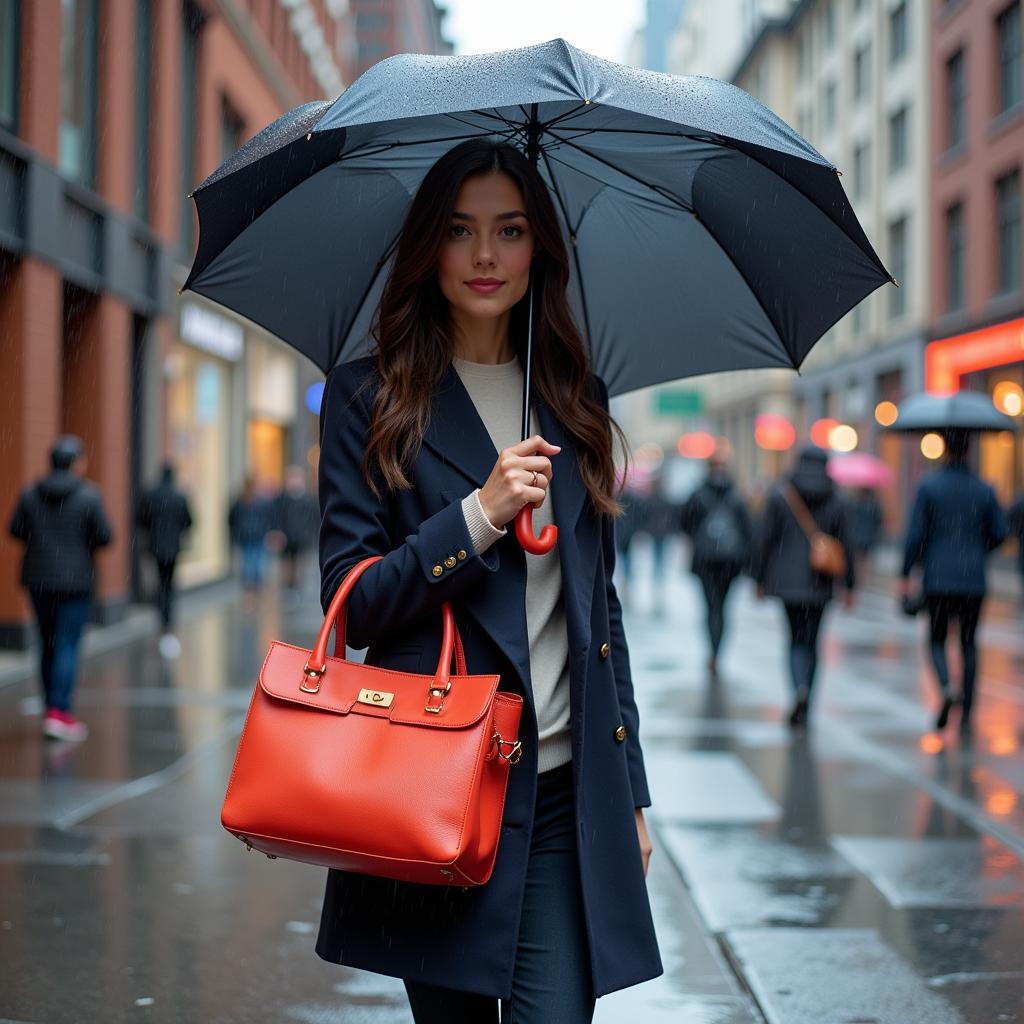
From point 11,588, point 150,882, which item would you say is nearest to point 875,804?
point 150,882

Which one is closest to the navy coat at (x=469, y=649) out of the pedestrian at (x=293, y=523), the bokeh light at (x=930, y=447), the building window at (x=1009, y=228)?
the pedestrian at (x=293, y=523)

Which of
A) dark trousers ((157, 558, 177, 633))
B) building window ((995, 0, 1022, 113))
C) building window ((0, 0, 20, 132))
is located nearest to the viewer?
building window ((0, 0, 20, 132))

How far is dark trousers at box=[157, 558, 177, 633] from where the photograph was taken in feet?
47.0

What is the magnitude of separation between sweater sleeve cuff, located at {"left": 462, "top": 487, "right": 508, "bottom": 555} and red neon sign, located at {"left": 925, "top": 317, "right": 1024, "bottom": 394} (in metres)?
24.5

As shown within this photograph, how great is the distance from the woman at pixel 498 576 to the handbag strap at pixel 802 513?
717 cm

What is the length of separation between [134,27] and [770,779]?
13.9 metres

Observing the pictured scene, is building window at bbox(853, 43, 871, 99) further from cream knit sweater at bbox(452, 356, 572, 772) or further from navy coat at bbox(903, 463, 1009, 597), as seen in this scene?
cream knit sweater at bbox(452, 356, 572, 772)

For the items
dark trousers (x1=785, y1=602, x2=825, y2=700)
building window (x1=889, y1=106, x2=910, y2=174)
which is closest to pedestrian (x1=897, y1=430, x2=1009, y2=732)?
dark trousers (x1=785, y1=602, x2=825, y2=700)

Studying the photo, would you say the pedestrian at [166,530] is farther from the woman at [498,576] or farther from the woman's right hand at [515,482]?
the woman's right hand at [515,482]

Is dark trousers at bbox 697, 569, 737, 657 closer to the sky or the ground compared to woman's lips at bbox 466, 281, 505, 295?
closer to the ground

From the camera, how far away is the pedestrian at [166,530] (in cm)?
1437

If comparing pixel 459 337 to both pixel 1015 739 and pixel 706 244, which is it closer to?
pixel 706 244

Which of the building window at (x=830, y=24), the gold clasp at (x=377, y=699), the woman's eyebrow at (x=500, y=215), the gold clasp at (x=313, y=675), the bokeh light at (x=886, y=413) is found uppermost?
the building window at (x=830, y=24)

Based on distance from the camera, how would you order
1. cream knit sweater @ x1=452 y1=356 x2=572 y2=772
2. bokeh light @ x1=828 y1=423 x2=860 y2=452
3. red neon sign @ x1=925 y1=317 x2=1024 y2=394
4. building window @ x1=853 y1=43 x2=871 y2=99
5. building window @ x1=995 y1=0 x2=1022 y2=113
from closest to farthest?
cream knit sweater @ x1=452 y1=356 x2=572 y2=772, red neon sign @ x1=925 y1=317 x2=1024 y2=394, building window @ x1=995 y1=0 x2=1022 y2=113, building window @ x1=853 y1=43 x2=871 y2=99, bokeh light @ x1=828 y1=423 x2=860 y2=452
